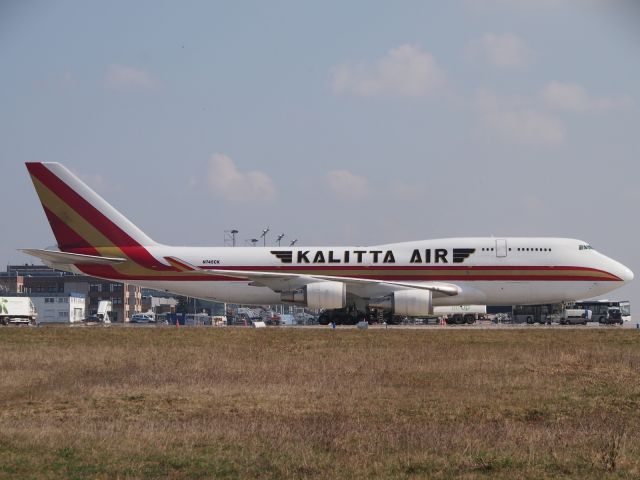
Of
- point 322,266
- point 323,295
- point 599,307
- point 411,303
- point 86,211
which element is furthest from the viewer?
point 599,307

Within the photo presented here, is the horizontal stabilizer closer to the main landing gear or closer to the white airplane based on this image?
the white airplane

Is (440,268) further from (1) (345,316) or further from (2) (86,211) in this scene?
(2) (86,211)

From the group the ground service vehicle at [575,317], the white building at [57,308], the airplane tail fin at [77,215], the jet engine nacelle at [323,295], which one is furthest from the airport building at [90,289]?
the jet engine nacelle at [323,295]

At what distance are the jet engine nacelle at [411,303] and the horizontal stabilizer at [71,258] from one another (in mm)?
16878

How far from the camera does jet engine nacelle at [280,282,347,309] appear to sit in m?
50.0

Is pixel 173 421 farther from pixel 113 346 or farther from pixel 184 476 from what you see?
pixel 113 346

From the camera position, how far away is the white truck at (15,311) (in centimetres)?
7433

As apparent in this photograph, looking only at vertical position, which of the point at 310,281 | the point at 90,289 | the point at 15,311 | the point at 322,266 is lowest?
the point at 15,311

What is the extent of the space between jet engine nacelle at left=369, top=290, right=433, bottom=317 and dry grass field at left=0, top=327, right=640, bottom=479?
42.4 feet

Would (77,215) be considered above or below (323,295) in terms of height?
above

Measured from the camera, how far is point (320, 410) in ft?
62.7

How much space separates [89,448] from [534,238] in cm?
4225

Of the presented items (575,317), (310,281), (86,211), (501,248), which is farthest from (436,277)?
(575,317)

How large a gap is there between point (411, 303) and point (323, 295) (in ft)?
16.6
